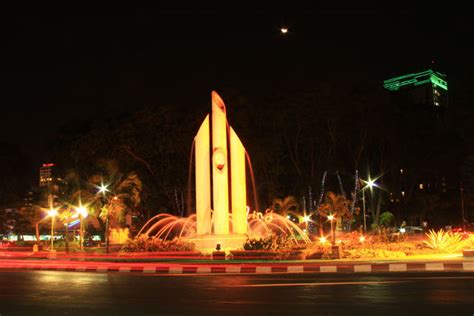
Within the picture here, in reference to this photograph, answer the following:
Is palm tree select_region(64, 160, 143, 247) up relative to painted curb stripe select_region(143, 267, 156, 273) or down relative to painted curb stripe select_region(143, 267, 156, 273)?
up

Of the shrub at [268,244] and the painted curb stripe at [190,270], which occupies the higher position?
the shrub at [268,244]

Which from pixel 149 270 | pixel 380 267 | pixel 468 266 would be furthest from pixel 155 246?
pixel 468 266

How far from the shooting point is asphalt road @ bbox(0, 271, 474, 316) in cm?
1133

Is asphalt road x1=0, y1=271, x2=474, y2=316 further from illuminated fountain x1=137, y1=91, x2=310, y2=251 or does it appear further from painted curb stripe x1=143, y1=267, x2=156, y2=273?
illuminated fountain x1=137, y1=91, x2=310, y2=251

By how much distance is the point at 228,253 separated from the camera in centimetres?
2950

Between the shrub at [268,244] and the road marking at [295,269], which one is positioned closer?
the road marking at [295,269]

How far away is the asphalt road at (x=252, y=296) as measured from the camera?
11328 mm

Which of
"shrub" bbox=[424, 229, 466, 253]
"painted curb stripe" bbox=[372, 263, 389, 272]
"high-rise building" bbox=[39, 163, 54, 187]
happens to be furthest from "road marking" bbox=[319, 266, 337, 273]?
"high-rise building" bbox=[39, 163, 54, 187]

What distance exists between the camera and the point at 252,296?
44.3 ft

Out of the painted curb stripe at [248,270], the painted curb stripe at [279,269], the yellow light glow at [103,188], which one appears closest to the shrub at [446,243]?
the painted curb stripe at [279,269]

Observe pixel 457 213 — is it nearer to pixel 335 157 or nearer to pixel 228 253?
pixel 335 157

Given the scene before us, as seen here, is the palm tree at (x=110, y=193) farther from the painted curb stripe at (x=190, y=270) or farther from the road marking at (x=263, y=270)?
the road marking at (x=263, y=270)

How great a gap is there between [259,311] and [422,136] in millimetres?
47321

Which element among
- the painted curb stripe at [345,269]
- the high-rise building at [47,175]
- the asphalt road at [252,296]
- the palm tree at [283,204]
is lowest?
the asphalt road at [252,296]
